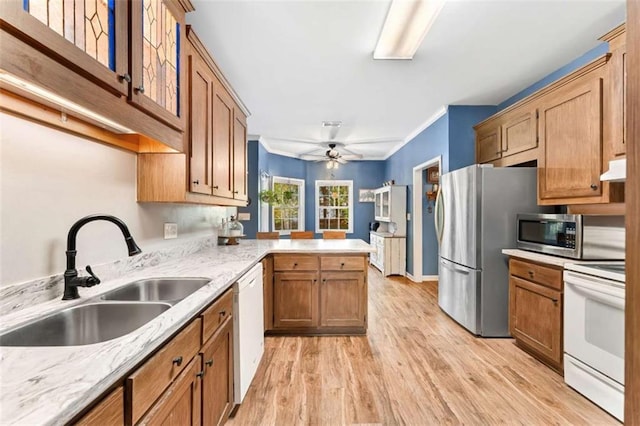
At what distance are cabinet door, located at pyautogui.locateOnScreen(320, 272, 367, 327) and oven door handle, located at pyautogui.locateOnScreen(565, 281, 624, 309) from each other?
65.7 inches

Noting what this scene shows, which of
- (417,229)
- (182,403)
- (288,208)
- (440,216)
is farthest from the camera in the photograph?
(288,208)

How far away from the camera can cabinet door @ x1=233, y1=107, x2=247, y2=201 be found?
282cm

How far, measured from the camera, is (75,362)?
0.72m

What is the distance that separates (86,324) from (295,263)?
Answer: 6.20 ft

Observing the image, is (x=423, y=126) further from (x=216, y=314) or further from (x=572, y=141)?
(x=216, y=314)

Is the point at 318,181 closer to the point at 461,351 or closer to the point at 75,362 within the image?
the point at 461,351

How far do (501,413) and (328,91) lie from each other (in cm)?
337

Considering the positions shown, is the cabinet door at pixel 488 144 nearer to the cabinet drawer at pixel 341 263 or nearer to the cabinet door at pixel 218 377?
the cabinet drawer at pixel 341 263

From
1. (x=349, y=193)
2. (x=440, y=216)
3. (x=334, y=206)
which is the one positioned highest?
(x=349, y=193)

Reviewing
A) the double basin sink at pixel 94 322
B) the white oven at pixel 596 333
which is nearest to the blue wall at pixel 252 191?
the double basin sink at pixel 94 322

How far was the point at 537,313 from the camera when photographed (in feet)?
8.09

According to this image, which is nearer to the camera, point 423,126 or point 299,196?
point 423,126

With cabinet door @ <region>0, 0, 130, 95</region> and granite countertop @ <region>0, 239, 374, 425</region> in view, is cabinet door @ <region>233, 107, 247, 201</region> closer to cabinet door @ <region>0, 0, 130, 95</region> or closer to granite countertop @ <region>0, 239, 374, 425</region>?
cabinet door @ <region>0, 0, 130, 95</region>

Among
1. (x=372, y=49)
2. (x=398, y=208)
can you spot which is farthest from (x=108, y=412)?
(x=398, y=208)
